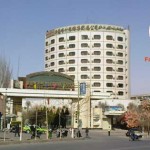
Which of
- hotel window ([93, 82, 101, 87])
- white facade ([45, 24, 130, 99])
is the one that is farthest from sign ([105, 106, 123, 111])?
hotel window ([93, 82, 101, 87])

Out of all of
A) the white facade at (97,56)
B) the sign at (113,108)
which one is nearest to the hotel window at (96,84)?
the white facade at (97,56)

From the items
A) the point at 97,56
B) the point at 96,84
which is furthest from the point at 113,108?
the point at 97,56

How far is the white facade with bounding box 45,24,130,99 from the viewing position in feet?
425

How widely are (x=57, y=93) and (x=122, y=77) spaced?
3695cm

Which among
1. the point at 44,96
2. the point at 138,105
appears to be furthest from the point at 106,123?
the point at 44,96

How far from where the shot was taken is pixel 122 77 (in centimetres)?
13162

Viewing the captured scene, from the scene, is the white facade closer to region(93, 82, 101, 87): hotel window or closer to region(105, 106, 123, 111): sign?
region(93, 82, 101, 87): hotel window

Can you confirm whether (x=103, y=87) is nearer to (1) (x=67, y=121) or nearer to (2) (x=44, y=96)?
(1) (x=67, y=121)

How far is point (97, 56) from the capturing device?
131 meters

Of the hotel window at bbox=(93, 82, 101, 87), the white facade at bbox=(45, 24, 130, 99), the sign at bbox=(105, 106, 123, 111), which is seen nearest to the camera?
the sign at bbox=(105, 106, 123, 111)

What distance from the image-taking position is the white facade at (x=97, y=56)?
5103 inches

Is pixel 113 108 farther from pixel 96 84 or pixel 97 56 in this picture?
pixel 97 56

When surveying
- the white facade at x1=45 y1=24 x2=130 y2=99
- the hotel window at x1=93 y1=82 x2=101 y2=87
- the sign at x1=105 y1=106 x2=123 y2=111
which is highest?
the white facade at x1=45 y1=24 x2=130 y2=99

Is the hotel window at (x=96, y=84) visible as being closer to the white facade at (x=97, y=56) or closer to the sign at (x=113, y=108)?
the white facade at (x=97, y=56)
